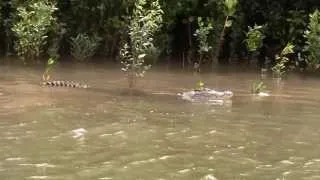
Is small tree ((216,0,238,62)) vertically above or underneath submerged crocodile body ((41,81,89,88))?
above

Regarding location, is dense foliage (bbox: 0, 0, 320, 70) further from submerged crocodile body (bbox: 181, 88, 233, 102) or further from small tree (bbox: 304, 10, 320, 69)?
submerged crocodile body (bbox: 181, 88, 233, 102)

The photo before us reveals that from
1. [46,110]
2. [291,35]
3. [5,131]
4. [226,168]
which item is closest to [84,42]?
[291,35]

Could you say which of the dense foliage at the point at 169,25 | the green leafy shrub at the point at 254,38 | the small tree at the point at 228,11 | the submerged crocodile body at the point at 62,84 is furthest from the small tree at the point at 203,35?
the submerged crocodile body at the point at 62,84

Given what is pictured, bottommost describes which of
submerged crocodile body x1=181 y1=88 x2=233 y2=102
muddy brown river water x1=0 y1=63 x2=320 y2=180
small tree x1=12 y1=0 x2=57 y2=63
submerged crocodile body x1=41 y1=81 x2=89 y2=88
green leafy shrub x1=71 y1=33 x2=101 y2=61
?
muddy brown river water x1=0 y1=63 x2=320 y2=180

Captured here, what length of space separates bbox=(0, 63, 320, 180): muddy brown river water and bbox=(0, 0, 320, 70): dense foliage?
3.71 meters

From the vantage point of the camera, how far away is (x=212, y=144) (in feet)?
24.4

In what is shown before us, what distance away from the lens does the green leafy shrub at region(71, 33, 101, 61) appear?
1578cm

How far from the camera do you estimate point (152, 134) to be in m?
7.88

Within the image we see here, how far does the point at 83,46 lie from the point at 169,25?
7.83ft

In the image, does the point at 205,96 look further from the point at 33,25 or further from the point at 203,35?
the point at 33,25

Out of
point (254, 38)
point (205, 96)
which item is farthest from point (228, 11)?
point (205, 96)

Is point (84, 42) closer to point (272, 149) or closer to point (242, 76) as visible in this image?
point (242, 76)

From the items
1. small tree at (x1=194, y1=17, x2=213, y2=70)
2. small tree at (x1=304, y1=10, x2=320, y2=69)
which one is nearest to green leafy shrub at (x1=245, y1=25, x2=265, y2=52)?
small tree at (x1=194, y1=17, x2=213, y2=70)

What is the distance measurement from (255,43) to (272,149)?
8551mm
